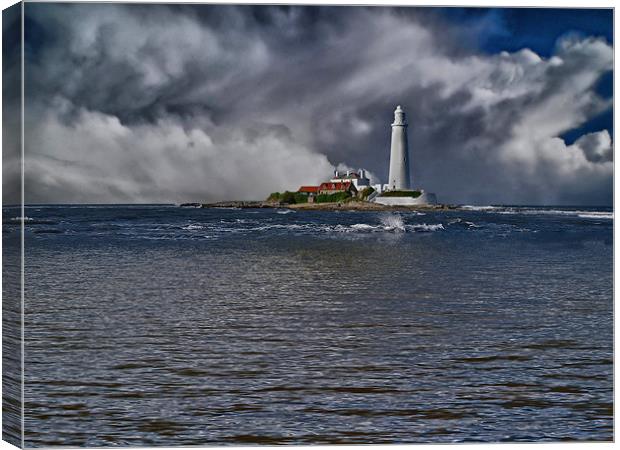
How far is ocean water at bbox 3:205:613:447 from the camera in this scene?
4145 mm

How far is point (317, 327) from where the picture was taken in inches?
217

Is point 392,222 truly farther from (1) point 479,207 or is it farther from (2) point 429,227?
(1) point 479,207

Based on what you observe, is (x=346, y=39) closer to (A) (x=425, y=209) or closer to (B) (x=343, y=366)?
(A) (x=425, y=209)

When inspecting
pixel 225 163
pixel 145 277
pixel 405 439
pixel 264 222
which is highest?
pixel 225 163

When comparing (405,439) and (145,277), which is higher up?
(145,277)

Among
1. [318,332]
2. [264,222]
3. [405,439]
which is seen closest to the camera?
[405,439]

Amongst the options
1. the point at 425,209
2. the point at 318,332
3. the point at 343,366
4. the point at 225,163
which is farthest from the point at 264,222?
the point at 343,366

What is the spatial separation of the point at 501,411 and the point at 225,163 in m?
2.86

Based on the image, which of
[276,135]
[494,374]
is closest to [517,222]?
[276,135]

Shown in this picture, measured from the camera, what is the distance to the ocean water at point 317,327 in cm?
414

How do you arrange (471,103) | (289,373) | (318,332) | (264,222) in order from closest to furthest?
(289,373), (318,332), (471,103), (264,222)

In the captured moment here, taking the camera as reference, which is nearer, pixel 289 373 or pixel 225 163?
pixel 289 373

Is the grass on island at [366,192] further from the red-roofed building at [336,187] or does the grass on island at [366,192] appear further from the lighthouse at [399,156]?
the lighthouse at [399,156]

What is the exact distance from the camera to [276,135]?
624 cm
